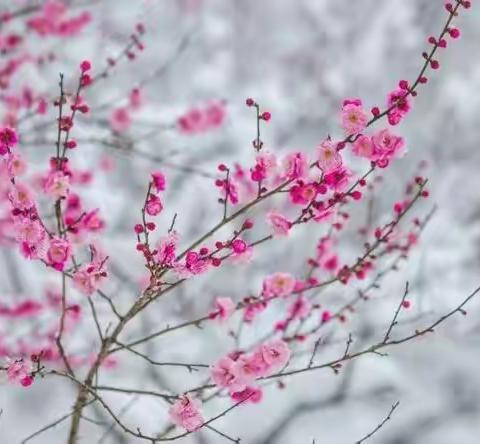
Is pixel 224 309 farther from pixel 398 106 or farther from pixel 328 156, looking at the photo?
pixel 398 106

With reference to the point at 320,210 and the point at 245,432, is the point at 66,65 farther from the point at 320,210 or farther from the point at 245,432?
the point at 320,210

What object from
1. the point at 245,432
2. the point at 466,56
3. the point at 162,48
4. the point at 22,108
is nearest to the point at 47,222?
the point at 22,108

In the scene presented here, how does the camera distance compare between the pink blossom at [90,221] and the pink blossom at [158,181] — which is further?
the pink blossom at [90,221]

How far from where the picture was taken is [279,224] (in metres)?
2.49

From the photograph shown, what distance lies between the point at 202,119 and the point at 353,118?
11.1ft

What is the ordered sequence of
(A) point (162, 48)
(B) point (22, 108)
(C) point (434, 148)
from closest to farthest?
(B) point (22, 108) → (C) point (434, 148) → (A) point (162, 48)

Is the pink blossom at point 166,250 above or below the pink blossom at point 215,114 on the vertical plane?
below

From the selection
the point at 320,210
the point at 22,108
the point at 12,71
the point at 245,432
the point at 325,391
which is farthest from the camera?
the point at 325,391

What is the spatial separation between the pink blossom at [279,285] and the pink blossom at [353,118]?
2.39ft

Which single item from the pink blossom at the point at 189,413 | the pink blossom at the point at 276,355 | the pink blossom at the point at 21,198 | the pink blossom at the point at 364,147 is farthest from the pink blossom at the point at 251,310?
the pink blossom at the point at 21,198

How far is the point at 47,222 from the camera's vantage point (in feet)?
15.2

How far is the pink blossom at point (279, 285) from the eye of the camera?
2.73m

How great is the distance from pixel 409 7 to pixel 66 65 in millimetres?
5098

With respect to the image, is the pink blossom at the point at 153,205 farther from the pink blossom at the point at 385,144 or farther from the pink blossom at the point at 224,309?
the pink blossom at the point at 385,144
